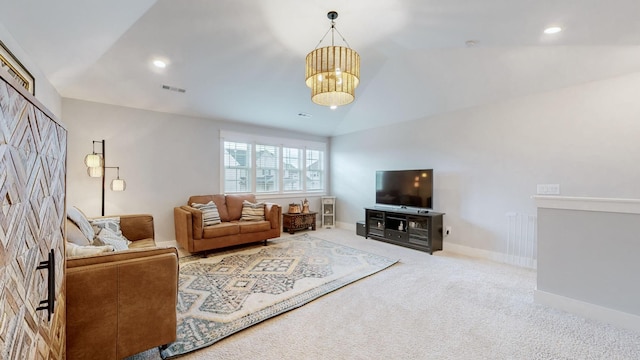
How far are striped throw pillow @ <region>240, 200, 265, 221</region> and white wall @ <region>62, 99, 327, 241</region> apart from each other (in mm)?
748

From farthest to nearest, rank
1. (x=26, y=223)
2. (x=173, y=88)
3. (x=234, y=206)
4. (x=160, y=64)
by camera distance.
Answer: (x=234, y=206) < (x=173, y=88) < (x=160, y=64) < (x=26, y=223)

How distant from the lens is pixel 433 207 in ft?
15.5

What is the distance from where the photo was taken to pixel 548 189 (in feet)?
11.4

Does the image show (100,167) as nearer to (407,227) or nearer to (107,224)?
(107,224)

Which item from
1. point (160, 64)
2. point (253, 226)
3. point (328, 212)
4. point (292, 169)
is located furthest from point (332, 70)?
point (328, 212)

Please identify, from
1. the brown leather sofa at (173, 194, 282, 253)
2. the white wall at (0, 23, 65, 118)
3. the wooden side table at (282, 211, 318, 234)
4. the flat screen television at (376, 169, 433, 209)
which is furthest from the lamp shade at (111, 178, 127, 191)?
the flat screen television at (376, 169, 433, 209)

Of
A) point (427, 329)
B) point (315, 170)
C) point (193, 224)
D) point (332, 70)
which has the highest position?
point (332, 70)

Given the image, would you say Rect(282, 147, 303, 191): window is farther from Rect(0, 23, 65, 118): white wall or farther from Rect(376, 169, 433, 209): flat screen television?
Rect(0, 23, 65, 118): white wall

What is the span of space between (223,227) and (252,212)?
2.53 ft

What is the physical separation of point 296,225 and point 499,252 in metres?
3.70

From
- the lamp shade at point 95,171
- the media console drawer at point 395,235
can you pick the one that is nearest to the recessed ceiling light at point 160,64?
the lamp shade at point 95,171

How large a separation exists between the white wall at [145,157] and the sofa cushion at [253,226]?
1.18 meters

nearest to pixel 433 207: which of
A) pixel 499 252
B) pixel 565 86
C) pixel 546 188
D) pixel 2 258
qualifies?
pixel 499 252

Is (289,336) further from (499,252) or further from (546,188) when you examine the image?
(546,188)
